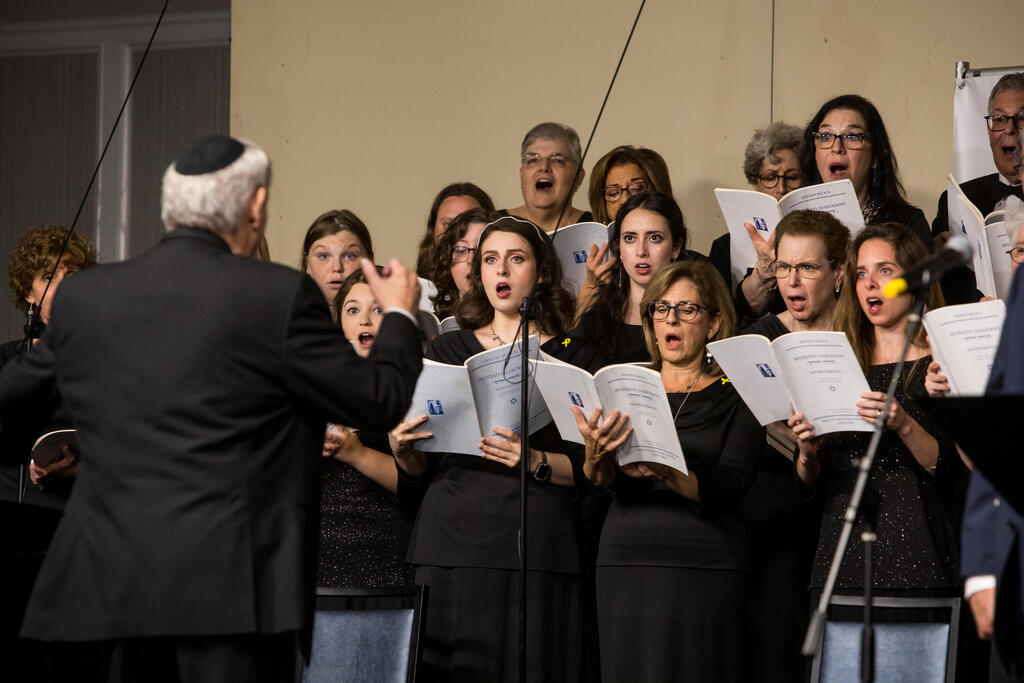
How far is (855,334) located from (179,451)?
6.56ft

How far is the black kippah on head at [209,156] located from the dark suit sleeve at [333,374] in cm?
25

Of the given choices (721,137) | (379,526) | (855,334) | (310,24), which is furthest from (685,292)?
(310,24)

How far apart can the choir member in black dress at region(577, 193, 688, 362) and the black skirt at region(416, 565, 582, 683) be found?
2.72ft

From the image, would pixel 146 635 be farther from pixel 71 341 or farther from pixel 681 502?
pixel 681 502

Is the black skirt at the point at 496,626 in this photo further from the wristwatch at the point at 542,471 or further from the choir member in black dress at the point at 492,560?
the wristwatch at the point at 542,471

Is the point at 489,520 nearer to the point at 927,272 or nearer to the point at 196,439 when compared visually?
the point at 196,439

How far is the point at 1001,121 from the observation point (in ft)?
14.2

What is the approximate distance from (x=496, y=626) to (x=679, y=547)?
549mm

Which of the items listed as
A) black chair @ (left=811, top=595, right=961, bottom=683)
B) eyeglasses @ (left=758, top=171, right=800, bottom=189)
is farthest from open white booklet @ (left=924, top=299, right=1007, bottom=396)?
eyeglasses @ (left=758, top=171, right=800, bottom=189)

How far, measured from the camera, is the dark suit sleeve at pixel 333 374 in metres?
2.05

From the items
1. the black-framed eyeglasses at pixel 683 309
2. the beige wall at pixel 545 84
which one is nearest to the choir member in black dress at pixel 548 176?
the black-framed eyeglasses at pixel 683 309

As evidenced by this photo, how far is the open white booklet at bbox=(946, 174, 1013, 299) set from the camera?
11.7 ft

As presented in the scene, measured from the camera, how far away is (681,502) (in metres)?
3.36

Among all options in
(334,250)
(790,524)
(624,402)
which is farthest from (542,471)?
(334,250)
